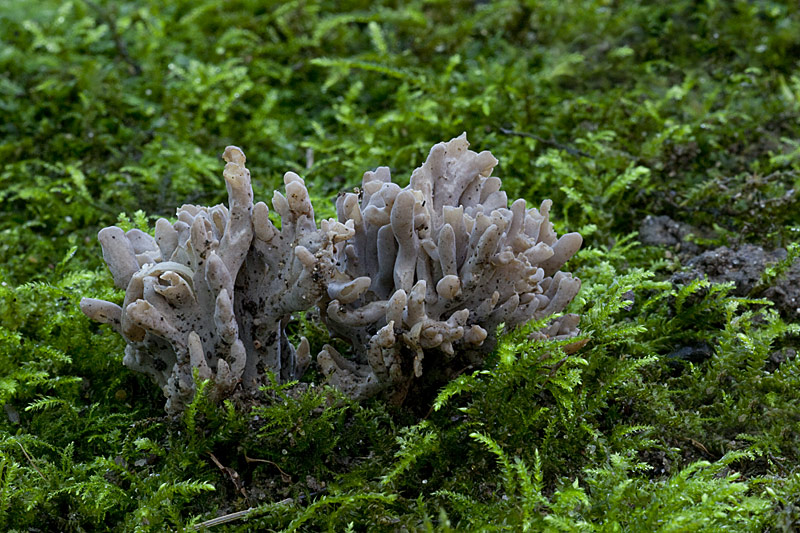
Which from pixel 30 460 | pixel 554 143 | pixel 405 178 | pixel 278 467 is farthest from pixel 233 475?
pixel 554 143

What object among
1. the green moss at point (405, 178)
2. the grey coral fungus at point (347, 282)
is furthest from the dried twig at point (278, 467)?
the grey coral fungus at point (347, 282)

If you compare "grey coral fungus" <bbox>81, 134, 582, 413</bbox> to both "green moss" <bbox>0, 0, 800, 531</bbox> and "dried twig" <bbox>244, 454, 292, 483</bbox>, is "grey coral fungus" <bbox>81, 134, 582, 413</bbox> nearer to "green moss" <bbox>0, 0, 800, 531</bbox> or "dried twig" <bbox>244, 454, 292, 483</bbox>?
"green moss" <bbox>0, 0, 800, 531</bbox>

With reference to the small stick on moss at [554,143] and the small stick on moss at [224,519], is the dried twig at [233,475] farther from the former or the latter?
the small stick on moss at [554,143]

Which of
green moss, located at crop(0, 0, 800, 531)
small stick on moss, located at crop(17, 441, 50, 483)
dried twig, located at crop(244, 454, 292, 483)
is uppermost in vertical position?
green moss, located at crop(0, 0, 800, 531)

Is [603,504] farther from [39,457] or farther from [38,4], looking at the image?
[38,4]

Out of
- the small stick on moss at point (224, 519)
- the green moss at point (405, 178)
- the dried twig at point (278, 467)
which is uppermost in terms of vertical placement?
the green moss at point (405, 178)

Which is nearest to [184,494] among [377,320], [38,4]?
[377,320]

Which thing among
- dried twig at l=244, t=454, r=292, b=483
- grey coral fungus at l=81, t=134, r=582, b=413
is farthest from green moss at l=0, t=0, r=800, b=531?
grey coral fungus at l=81, t=134, r=582, b=413

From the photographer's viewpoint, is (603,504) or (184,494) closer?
(603,504)

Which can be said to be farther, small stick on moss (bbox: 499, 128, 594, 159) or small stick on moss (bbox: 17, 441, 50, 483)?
small stick on moss (bbox: 499, 128, 594, 159)
